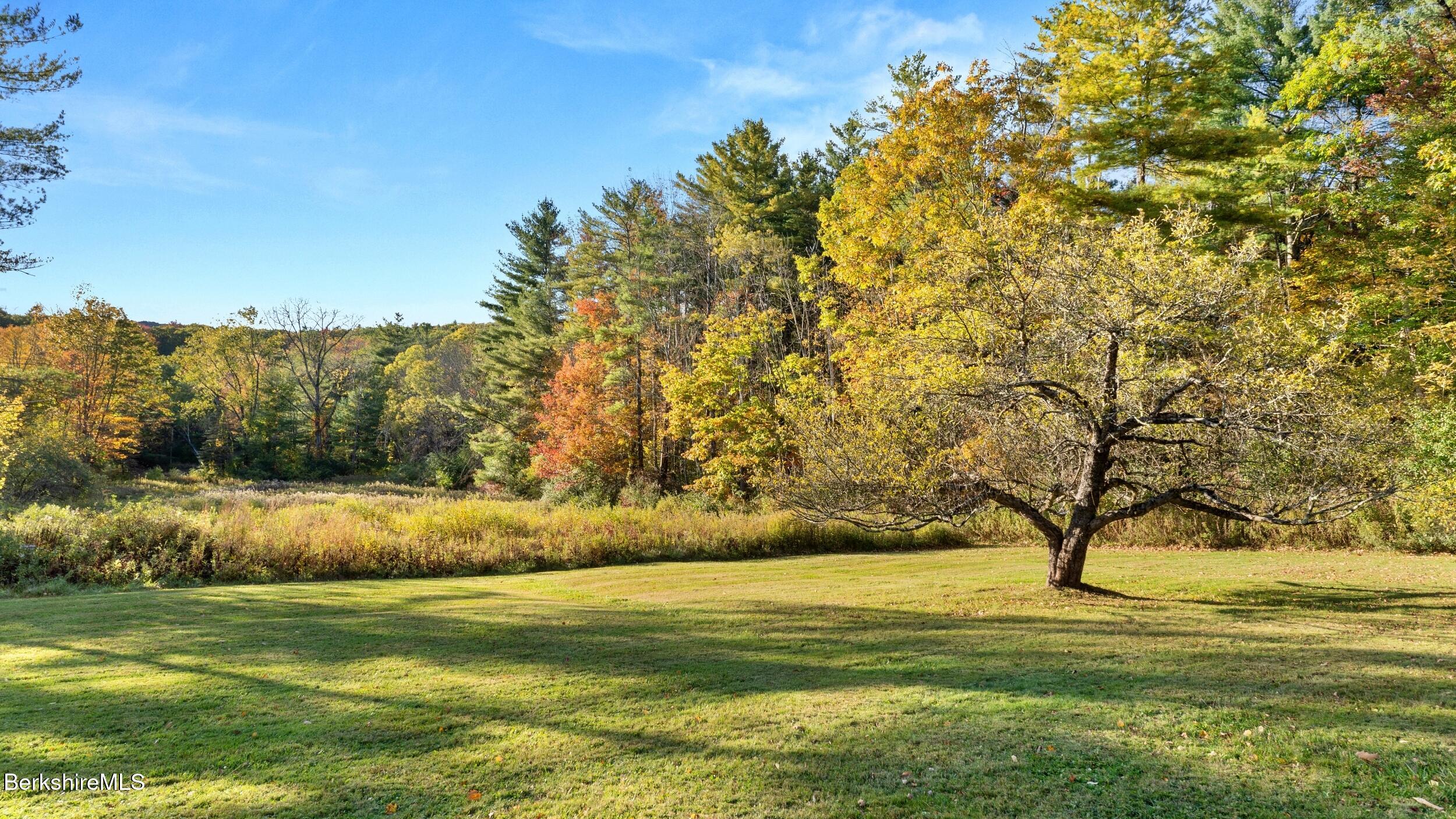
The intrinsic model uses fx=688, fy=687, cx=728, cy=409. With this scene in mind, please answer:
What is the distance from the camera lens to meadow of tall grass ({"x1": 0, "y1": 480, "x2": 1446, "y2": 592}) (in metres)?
13.7

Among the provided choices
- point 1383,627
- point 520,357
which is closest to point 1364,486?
point 1383,627

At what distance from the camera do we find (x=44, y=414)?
34.8 metres


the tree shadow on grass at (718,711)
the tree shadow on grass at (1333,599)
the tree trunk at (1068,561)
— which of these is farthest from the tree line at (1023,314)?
the tree shadow on grass at (718,711)

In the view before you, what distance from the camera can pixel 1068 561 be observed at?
430 inches

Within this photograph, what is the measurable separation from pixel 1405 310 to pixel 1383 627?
13874 millimetres

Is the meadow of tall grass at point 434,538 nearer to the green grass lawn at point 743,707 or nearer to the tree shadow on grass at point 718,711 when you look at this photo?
the green grass lawn at point 743,707

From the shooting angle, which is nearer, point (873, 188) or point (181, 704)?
point (181, 704)

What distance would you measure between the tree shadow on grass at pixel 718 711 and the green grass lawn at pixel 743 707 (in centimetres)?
3

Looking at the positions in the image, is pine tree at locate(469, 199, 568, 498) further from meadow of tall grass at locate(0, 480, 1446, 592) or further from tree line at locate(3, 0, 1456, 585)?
meadow of tall grass at locate(0, 480, 1446, 592)

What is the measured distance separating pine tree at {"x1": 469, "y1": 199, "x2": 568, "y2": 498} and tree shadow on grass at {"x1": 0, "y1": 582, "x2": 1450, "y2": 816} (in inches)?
1090

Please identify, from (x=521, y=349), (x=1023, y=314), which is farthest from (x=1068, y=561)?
(x=521, y=349)

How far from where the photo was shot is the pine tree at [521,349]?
36.6 meters

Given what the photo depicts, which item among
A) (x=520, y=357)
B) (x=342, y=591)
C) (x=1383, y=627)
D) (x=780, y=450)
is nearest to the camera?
(x=1383, y=627)

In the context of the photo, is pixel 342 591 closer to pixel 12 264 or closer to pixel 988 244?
pixel 12 264
